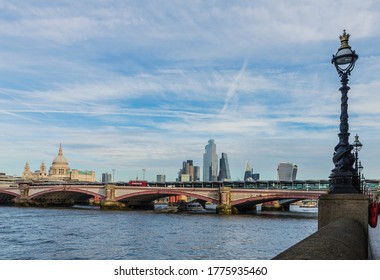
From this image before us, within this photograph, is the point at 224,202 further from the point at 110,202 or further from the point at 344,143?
the point at 344,143

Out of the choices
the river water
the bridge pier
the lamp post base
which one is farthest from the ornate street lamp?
the bridge pier

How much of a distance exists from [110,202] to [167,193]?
48.0ft

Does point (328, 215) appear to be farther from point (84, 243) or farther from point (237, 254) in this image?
point (84, 243)

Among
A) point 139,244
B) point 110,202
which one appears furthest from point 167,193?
point 139,244

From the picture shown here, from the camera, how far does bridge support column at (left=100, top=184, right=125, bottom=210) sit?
9276 cm

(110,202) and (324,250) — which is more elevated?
(324,250)

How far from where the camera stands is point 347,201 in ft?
36.4

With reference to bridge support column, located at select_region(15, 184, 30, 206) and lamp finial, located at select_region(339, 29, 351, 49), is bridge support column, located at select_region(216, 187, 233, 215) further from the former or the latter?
lamp finial, located at select_region(339, 29, 351, 49)

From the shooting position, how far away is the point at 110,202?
93438mm

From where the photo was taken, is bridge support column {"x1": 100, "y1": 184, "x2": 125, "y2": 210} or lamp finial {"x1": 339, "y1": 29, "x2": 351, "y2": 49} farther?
bridge support column {"x1": 100, "y1": 184, "x2": 125, "y2": 210}

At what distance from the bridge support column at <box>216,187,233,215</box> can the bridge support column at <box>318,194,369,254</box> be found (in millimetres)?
70527

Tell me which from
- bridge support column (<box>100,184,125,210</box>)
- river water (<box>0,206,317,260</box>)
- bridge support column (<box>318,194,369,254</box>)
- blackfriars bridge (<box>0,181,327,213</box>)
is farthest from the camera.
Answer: bridge support column (<box>100,184,125,210</box>)
